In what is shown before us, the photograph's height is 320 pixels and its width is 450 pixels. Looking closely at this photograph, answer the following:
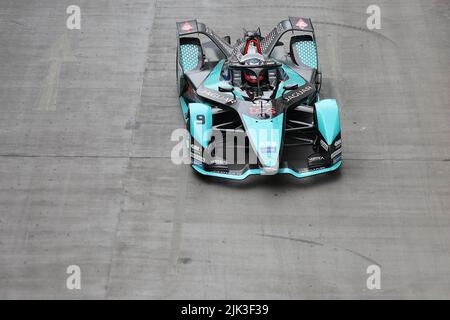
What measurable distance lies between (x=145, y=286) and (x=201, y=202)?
1901 millimetres

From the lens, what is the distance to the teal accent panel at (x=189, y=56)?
47.4 ft

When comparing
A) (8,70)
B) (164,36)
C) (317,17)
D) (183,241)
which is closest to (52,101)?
(8,70)

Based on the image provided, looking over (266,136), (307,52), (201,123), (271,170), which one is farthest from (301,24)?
(271,170)

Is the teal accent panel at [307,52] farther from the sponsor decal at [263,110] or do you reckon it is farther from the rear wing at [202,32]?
the sponsor decal at [263,110]

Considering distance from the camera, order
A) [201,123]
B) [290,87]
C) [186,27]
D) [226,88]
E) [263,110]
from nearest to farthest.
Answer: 1. [201,123]
2. [263,110]
3. [226,88]
4. [290,87]
5. [186,27]

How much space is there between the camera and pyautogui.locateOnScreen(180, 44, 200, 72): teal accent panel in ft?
47.4

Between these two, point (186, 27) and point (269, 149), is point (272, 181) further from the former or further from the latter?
point (186, 27)

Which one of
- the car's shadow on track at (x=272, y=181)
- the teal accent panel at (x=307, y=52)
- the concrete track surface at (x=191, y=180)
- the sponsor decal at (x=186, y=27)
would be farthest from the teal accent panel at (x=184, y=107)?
Result: the teal accent panel at (x=307, y=52)

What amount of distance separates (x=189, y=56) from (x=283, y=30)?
1810 millimetres

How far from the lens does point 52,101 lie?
14.6 meters

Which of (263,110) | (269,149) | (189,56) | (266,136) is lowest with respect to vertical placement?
(269,149)

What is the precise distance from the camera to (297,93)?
13352 millimetres

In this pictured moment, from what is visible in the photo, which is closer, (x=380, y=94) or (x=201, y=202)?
(x=201, y=202)

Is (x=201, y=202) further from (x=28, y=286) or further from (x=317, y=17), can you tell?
(x=317, y=17)
